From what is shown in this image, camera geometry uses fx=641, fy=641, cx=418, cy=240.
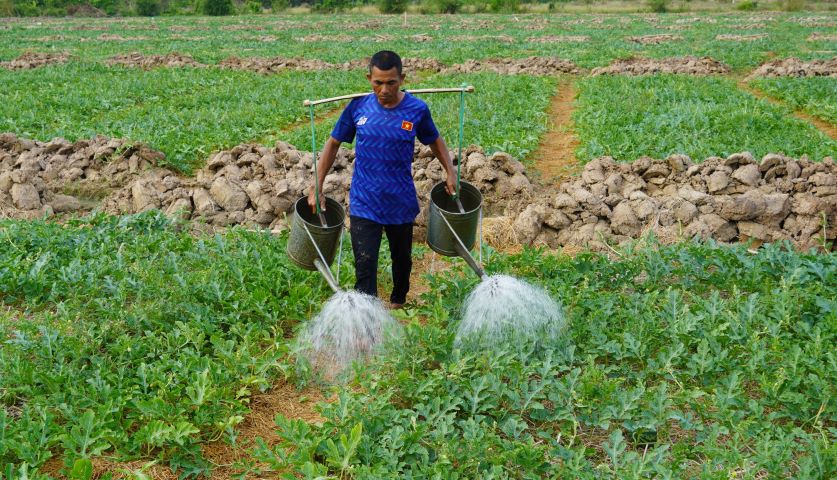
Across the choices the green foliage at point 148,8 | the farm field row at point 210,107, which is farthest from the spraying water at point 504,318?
the green foliage at point 148,8

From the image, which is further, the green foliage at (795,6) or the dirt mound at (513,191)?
the green foliage at (795,6)

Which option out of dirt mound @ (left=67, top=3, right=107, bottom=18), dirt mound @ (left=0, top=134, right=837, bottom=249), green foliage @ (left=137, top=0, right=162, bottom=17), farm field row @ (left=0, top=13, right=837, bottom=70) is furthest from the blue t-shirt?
dirt mound @ (left=67, top=3, right=107, bottom=18)

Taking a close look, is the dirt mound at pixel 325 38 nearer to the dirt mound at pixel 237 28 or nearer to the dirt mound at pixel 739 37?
the dirt mound at pixel 237 28

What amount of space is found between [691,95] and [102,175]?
35.9 ft

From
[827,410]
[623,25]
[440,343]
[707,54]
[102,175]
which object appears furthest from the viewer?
[623,25]

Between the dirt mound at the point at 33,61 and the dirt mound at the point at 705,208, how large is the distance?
18.5 meters

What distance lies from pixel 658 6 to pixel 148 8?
1792 inches

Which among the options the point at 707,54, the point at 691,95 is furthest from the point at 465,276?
the point at 707,54

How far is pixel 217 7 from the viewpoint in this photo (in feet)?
182

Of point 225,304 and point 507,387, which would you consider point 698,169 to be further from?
point 225,304

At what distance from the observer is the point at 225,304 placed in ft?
14.9

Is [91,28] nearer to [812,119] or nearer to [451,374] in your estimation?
[812,119]

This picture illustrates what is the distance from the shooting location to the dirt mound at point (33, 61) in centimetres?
1950

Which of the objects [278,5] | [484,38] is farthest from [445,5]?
[484,38]
